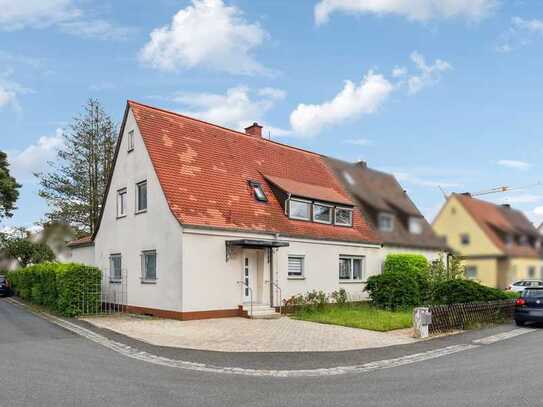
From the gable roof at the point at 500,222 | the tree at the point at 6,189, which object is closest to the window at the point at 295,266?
the gable roof at the point at 500,222

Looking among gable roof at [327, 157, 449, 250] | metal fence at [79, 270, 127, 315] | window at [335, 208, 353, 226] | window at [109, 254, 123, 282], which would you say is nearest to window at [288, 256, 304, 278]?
window at [335, 208, 353, 226]

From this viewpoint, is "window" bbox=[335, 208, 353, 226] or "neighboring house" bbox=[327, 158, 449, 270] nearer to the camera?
"neighboring house" bbox=[327, 158, 449, 270]

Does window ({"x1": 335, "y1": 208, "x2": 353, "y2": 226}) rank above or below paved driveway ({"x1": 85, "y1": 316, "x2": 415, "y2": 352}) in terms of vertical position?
above

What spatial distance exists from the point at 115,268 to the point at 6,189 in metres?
28.6

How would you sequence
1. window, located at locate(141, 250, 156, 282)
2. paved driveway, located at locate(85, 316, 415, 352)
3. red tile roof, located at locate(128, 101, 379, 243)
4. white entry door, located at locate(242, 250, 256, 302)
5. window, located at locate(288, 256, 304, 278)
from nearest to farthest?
paved driveway, located at locate(85, 316, 415, 352) < red tile roof, located at locate(128, 101, 379, 243) < white entry door, located at locate(242, 250, 256, 302) < window, located at locate(141, 250, 156, 282) < window, located at locate(288, 256, 304, 278)

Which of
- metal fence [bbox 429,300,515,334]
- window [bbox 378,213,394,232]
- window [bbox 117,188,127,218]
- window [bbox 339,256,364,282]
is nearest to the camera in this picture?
window [bbox 378,213,394,232]

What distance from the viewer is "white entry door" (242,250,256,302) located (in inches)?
816

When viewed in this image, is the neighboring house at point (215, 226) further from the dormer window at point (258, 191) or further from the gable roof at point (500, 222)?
the gable roof at point (500, 222)

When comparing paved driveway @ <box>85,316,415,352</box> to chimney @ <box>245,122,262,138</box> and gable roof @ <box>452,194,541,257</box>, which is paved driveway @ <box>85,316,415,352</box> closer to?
gable roof @ <box>452,194,541,257</box>

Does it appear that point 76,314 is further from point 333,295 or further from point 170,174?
point 333,295

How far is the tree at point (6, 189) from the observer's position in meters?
47.2

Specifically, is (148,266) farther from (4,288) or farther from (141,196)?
(4,288)

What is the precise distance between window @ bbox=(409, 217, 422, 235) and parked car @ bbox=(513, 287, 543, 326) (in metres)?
13.6

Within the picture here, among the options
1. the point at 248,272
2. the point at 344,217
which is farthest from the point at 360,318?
the point at 344,217
